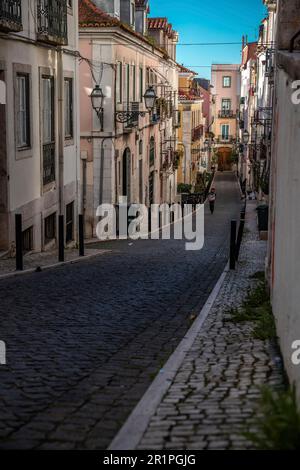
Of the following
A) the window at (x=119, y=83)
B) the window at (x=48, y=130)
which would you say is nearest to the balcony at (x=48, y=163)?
the window at (x=48, y=130)

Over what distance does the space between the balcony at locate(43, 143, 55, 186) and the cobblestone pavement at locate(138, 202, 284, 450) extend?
32.7ft

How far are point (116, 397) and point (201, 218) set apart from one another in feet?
97.1

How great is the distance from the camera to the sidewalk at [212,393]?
14.8 ft

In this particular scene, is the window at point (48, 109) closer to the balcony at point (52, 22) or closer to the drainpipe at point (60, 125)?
the drainpipe at point (60, 125)

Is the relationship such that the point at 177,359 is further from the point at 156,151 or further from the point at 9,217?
the point at 156,151

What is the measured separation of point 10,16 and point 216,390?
10633 millimetres

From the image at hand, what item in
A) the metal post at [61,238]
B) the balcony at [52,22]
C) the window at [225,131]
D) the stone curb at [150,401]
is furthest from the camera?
the window at [225,131]

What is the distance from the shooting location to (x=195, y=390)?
223 inches

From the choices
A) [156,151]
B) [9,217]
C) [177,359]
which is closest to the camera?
[177,359]

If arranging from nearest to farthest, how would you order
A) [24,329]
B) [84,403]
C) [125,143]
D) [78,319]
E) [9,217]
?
1. [84,403]
2. [24,329]
3. [78,319]
4. [9,217]
5. [125,143]

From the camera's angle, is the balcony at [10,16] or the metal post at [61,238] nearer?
the balcony at [10,16]

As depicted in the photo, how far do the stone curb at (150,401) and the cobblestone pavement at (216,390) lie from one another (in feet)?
0.17

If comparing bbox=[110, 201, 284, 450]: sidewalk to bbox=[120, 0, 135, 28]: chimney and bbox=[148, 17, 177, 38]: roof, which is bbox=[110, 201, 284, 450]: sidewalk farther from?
bbox=[148, 17, 177, 38]: roof

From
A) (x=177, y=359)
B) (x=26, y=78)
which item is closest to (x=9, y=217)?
(x=26, y=78)
